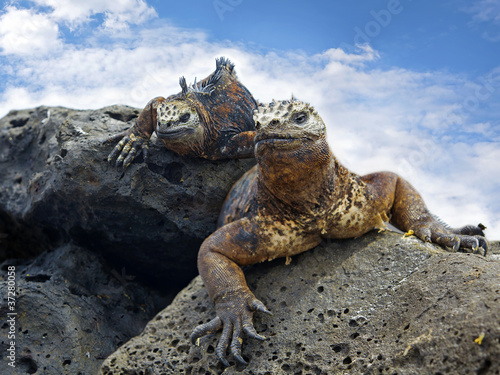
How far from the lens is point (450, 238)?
3.85 metres

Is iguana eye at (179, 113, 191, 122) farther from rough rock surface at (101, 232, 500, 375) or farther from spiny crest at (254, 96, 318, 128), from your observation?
rough rock surface at (101, 232, 500, 375)

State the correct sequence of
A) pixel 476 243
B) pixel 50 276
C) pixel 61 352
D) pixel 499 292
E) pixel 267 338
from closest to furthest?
pixel 499 292 → pixel 267 338 → pixel 476 243 → pixel 61 352 → pixel 50 276

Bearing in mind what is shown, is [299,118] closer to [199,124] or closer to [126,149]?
[199,124]

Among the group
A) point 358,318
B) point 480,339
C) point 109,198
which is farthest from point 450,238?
point 109,198

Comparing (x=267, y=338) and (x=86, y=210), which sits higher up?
(x=86, y=210)

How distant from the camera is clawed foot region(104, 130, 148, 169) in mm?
4770

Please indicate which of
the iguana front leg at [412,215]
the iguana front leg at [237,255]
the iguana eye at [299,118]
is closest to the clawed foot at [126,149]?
the iguana front leg at [237,255]

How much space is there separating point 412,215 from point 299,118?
1482mm

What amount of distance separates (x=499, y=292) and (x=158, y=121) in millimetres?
3233

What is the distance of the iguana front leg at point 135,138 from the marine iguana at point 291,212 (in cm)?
123

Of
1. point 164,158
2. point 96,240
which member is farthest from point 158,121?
point 96,240

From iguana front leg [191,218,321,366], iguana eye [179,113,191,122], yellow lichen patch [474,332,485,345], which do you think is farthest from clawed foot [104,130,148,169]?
yellow lichen patch [474,332,485,345]

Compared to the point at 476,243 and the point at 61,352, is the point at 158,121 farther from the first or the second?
the point at 476,243

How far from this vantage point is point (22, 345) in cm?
419
